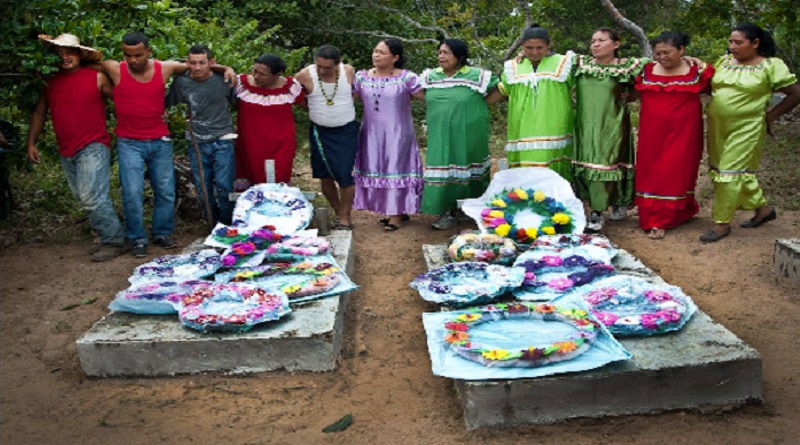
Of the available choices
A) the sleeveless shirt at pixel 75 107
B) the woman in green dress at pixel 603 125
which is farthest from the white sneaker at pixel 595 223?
the sleeveless shirt at pixel 75 107

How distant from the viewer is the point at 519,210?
6.41 meters

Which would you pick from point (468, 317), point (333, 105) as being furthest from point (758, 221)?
point (333, 105)

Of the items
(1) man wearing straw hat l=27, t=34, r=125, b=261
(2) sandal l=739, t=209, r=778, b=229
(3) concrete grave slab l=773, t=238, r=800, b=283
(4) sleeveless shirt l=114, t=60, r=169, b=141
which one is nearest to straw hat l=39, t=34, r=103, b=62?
(1) man wearing straw hat l=27, t=34, r=125, b=261

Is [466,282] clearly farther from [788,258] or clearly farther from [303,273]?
[788,258]

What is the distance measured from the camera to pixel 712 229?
262 inches

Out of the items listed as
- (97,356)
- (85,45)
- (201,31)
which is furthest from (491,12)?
(97,356)

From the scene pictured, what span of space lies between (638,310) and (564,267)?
0.90m

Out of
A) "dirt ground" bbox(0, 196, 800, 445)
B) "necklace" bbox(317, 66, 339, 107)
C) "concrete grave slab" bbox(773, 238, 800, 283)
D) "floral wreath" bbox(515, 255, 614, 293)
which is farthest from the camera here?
"necklace" bbox(317, 66, 339, 107)

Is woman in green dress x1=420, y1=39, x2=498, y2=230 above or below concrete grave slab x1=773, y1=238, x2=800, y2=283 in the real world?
above

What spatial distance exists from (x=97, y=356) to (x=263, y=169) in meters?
2.79

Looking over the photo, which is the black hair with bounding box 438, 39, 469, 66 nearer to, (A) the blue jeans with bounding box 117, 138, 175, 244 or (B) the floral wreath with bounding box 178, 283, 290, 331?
(A) the blue jeans with bounding box 117, 138, 175, 244

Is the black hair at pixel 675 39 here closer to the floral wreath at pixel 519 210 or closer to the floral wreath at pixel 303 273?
the floral wreath at pixel 519 210

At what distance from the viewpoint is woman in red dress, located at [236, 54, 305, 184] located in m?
6.51

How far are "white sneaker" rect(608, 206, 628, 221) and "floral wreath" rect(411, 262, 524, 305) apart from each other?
7.13 feet
